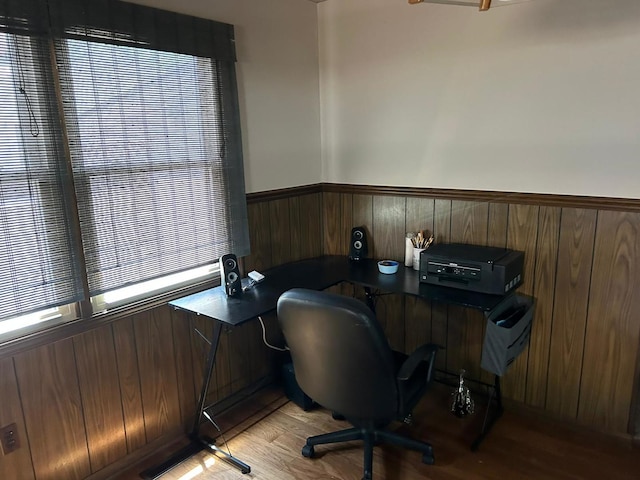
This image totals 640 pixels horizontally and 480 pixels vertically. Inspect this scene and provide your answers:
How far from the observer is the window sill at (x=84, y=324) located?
1.84 metres

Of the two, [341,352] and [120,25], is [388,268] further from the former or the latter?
[120,25]

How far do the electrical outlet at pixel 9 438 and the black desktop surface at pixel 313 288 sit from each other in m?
0.78

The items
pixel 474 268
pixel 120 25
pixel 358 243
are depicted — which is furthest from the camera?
pixel 358 243

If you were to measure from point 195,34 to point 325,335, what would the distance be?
5.06 feet

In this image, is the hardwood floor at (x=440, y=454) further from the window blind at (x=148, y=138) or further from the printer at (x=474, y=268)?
the window blind at (x=148, y=138)

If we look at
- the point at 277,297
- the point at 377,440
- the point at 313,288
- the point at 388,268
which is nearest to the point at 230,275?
the point at 277,297

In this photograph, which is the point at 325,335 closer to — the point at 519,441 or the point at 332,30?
the point at 519,441

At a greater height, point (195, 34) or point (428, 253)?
point (195, 34)

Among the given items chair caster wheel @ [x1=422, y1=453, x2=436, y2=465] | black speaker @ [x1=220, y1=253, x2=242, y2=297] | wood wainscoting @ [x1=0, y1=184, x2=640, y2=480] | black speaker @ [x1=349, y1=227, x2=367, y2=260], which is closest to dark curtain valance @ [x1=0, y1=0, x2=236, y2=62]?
wood wainscoting @ [x1=0, y1=184, x2=640, y2=480]

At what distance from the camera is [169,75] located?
2.22m

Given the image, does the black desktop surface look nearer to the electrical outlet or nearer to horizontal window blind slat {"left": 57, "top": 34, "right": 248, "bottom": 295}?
horizontal window blind slat {"left": 57, "top": 34, "right": 248, "bottom": 295}

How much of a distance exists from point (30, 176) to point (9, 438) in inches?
40.2

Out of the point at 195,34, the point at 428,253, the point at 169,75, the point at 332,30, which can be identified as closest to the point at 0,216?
the point at 169,75

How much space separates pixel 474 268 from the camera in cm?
228
